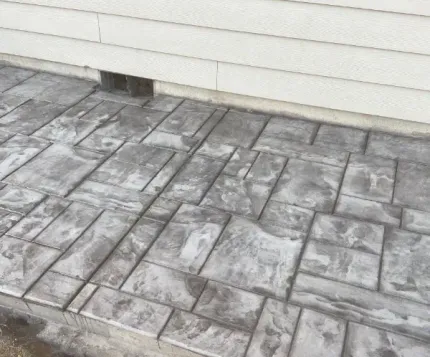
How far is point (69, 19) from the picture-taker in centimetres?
357

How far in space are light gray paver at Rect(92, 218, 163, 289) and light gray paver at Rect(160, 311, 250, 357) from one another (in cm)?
36

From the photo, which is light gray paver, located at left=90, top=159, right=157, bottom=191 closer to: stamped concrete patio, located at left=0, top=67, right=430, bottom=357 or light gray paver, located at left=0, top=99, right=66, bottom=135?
stamped concrete patio, located at left=0, top=67, right=430, bottom=357

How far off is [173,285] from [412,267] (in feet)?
3.79

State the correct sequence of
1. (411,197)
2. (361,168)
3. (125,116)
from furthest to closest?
(125,116) < (361,168) < (411,197)

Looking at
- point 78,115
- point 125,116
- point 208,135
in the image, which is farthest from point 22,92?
point 208,135

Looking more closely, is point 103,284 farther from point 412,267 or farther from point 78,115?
point 78,115

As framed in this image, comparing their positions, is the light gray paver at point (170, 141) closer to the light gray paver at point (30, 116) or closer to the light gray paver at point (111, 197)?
the light gray paver at point (111, 197)

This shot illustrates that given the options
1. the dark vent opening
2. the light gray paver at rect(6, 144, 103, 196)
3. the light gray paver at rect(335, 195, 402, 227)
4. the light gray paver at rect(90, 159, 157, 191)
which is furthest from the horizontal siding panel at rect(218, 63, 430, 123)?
the light gray paver at rect(6, 144, 103, 196)

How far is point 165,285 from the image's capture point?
209 cm

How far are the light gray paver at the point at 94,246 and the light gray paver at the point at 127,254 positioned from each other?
0.04m

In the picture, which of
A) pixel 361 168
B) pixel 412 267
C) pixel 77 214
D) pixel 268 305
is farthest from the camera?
pixel 361 168

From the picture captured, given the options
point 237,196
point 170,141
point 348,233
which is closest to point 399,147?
point 348,233

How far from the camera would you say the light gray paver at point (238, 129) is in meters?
3.17

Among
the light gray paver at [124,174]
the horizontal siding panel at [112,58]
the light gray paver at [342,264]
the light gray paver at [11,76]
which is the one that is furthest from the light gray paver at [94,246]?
the light gray paver at [11,76]
